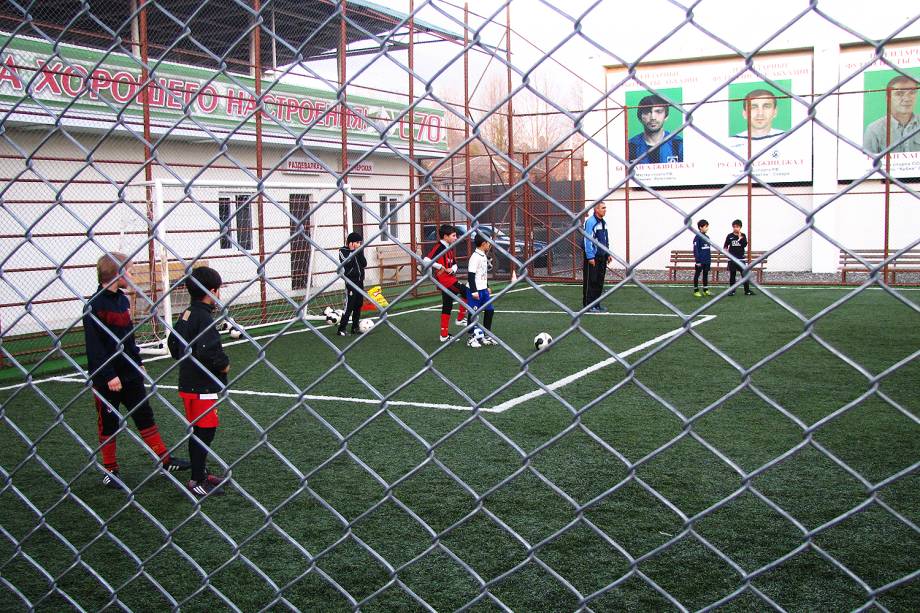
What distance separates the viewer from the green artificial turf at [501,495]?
6.87ft

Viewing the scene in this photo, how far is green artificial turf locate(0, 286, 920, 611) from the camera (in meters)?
2.09

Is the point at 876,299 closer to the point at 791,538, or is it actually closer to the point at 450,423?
the point at 450,423

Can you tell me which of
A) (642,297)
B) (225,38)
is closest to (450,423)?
(642,297)

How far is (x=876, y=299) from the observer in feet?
51.0

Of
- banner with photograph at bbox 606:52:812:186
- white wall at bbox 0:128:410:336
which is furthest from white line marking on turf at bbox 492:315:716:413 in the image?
banner with photograph at bbox 606:52:812:186

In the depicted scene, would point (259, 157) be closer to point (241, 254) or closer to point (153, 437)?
point (241, 254)

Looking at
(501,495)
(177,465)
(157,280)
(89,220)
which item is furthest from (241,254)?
(501,495)

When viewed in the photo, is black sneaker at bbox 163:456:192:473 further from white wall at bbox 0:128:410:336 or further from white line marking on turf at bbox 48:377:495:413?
white wall at bbox 0:128:410:336

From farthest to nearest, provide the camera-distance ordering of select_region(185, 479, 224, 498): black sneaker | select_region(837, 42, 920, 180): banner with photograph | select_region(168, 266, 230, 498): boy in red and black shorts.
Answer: select_region(837, 42, 920, 180): banner with photograph < select_region(185, 479, 224, 498): black sneaker < select_region(168, 266, 230, 498): boy in red and black shorts

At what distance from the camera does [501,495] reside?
504 centimetres

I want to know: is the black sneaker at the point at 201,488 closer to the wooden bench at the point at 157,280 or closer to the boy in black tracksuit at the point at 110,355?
the boy in black tracksuit at the point at 110,355

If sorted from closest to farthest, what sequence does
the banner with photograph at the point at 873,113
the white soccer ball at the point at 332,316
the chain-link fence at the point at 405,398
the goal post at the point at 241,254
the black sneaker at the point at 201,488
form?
1. the chain-link fence at the point at 405,398
2. the black sneaker at the point at 201,488
3. the goal post at the point at 241,254
4. the white soccer ball at the point at 332,316
5. the banner with photograph at the point at 873,113

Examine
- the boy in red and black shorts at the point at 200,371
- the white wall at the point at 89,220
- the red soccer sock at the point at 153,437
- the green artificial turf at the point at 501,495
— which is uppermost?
the white wall at the point at 89,220

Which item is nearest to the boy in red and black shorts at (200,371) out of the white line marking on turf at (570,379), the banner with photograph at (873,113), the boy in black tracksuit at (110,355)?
the boy in black tracksuit at (110,355)
